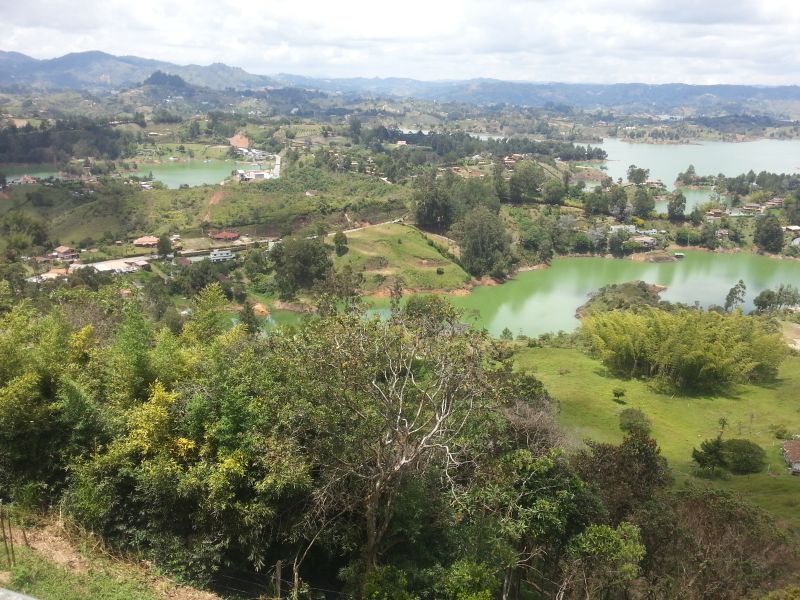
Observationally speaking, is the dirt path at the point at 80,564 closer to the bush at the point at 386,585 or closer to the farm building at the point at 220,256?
the bush at the point at 386,585

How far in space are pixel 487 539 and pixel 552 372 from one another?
17.8 meters

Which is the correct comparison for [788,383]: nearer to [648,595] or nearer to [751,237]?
[648,595]

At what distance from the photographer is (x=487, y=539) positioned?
7504 millimetres

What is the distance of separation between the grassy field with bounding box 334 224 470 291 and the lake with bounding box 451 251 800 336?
7.48 ft

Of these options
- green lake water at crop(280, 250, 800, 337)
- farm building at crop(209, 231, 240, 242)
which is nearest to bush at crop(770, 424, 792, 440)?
green lake water at crop(280, 250, 800, 337)

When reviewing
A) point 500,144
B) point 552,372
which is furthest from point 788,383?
point 500,144

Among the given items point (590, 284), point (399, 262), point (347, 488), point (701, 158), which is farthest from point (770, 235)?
point (701, 158)

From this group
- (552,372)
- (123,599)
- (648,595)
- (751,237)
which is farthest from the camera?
(751,237)

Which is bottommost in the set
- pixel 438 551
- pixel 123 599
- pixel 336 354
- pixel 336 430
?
pixel 438 551

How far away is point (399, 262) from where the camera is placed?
142 ft

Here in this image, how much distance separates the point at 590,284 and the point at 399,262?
15.5 metres

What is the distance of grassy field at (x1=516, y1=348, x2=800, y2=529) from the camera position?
15.1m

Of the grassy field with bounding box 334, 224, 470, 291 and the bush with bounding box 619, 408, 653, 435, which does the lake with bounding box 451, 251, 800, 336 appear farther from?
the bush with bounding box 619, 408, 653, 435

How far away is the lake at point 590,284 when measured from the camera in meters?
37.3
